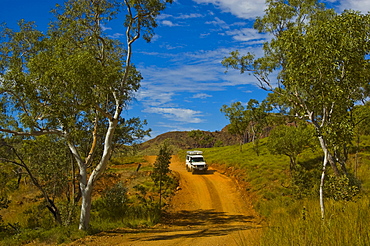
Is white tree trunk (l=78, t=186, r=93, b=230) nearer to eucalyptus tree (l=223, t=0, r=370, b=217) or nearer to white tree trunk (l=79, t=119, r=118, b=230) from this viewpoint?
white tree trunk (l=79, t=119, r=118, b=230)

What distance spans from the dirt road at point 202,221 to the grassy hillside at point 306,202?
1192 mm

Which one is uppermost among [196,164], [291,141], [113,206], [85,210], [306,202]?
[291,141]

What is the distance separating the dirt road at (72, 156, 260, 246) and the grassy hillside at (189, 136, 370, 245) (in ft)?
3.91

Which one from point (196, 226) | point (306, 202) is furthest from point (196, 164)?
point (306, 202)

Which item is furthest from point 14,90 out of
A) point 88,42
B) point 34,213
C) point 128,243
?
point 34,213

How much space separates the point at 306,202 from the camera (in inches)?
811

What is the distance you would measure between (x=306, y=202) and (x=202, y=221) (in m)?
7.82

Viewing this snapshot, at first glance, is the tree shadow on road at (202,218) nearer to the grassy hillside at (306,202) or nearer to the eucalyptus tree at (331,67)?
the grassy hillside at (306,202)

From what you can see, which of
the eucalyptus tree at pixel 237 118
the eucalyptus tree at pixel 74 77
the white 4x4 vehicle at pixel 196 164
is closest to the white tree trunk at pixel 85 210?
the eucalyptus tree at pixel 74 77

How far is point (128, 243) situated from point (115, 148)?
7.86 meters

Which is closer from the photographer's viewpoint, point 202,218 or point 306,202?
point 306,202

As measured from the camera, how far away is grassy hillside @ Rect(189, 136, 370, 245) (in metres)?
6.91

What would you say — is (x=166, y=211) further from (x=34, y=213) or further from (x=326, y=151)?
(x=326, y=151)

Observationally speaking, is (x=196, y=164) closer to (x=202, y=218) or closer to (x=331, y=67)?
(x=202, y=218)
